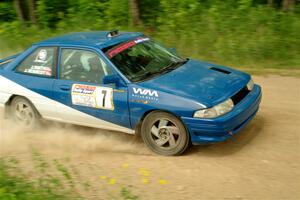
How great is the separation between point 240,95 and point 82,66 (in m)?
2.30

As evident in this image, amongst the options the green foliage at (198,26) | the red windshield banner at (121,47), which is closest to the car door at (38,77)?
the red windshield banner at (121,47)

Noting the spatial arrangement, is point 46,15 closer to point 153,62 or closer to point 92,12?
point 92,12

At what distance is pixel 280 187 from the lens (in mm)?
5102

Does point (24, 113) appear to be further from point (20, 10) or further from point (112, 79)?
point (20, 10)

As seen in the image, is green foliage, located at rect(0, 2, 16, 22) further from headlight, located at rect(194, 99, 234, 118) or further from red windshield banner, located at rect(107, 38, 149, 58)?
headlight, located at rect(194, 99, 234, 118)

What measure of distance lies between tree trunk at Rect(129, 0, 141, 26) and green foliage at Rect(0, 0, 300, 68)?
0.62 ft

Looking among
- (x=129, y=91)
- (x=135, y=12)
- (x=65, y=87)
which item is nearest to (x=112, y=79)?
(x=129, y=91)

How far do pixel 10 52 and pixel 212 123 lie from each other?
9605 mm

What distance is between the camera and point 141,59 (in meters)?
6.74

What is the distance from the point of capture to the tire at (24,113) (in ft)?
24.4

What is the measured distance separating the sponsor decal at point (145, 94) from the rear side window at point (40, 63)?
60.5 inches

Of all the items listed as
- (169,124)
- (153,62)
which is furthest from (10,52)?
(169,124)

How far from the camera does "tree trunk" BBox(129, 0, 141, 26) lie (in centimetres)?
1350

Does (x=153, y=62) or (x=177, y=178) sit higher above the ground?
(x=153, y=62)
